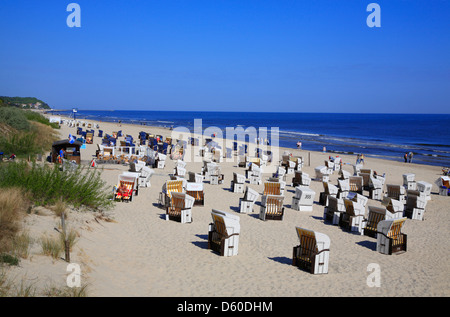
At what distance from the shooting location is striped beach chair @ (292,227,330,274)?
7047 millimetres

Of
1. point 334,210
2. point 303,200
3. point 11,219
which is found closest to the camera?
point 11,219

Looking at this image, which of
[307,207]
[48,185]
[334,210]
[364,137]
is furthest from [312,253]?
[364,137]

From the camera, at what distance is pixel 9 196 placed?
701 centimetres

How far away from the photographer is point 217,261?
24.6 feet

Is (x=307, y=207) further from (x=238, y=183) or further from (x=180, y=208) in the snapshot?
(x=180, y=208)

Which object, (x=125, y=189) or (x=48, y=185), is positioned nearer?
(x=48, y=185)

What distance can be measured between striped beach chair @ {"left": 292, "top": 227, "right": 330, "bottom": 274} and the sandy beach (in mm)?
158

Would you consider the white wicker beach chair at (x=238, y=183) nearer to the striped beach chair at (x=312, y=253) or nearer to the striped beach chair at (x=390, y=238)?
the striped beach chair at (x=390, y=238)

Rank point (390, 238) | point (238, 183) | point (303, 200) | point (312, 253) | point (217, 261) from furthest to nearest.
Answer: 1. point (238, 183)
2. point (303, 200)
3. point (390, 238)
4. point (217, 261)
5. point (312, 253)

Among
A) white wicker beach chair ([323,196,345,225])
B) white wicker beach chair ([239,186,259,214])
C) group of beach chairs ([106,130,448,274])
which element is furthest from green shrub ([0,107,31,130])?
white wicker beach chair ([323,196,345,225])

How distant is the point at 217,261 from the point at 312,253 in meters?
1.85
